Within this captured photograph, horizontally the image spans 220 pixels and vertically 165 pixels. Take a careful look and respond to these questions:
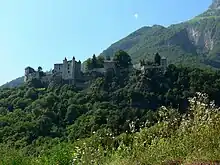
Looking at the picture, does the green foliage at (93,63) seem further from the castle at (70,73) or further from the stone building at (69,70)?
the stone building at (69,70)

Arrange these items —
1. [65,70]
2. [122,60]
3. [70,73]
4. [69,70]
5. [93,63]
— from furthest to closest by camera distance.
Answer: [65,70], [93,63], [69,70], [70,73], [122,60]

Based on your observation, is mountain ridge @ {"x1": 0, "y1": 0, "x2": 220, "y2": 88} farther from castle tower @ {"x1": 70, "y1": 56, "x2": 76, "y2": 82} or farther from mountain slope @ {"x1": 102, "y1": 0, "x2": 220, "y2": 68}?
castle tower @ {"x1": 70, "y1": 56, "x2": 76, "y2": 82}

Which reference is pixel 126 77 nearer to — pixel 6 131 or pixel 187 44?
pixel 6 131

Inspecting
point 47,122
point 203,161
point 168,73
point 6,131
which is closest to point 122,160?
point 203,161

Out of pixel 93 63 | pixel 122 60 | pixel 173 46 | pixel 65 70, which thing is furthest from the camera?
pixel 173 46

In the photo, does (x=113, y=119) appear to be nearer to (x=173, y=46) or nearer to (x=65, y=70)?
(x=65, y=70)

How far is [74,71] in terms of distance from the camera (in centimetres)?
8144

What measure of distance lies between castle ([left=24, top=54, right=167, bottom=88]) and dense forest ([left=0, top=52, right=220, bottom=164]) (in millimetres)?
2034

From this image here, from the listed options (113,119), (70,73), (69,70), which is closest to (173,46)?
(69,70)

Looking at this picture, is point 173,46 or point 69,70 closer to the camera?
point 69,70

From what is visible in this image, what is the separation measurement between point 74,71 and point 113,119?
43602mm

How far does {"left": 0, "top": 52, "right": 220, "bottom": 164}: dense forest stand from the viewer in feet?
26.8

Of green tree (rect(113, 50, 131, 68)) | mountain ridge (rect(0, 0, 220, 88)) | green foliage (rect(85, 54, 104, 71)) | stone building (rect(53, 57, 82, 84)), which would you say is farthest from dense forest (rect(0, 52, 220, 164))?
mountain ridge (rect(0, 0, 220, 88))

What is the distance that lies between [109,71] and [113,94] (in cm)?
1268
